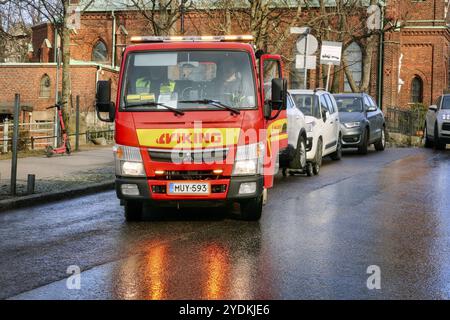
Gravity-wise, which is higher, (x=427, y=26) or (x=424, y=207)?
(x=427, y=26)

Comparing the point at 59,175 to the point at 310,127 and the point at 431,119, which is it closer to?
the point at 310,127

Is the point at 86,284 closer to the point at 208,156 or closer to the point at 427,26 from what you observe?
the point at 208,156

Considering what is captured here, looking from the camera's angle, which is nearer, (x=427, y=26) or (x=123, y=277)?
(x=123, y=277)

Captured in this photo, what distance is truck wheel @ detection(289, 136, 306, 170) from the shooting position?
14.7 meters

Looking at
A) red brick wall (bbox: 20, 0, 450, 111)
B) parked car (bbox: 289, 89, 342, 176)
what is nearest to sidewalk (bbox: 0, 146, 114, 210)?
parked car (bbox: 289, 89, 342, 176)

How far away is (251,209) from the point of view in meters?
9.43

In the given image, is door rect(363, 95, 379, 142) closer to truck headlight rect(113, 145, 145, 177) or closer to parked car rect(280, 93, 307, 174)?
parked car rect(280, 93, 307, 174)

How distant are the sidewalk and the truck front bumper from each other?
2.98m

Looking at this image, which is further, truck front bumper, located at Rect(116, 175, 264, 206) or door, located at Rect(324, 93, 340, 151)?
door, located at Rect(324, 93, 340, 151)

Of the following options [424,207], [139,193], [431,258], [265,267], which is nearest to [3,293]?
[265,267]

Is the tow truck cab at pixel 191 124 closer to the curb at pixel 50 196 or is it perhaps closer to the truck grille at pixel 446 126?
the curb at pixel 50 196

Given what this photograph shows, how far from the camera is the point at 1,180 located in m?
13.7

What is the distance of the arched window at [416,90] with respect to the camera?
51.4 meters
